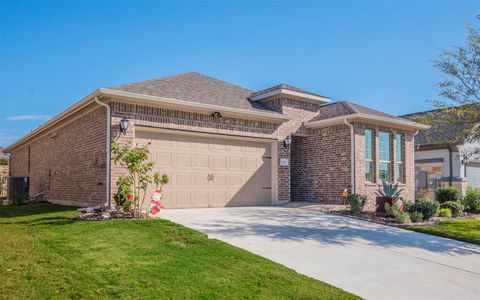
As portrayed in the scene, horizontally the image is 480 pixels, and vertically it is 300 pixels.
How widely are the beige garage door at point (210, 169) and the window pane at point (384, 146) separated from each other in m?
4.74

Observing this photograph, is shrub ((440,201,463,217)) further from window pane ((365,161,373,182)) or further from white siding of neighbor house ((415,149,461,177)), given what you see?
white siding of neighbor house ((415,149,461,177))

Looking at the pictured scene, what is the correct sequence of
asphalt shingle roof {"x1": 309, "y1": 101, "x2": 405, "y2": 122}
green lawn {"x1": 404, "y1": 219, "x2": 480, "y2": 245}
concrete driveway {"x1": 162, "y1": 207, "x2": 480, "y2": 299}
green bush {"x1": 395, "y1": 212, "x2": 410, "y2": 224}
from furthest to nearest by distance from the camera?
1. asphalt shingle roof {"x1": 309, "y1": 101, "x2": 405, "y2": 122}
2. green bush {"x1": 395, "y1": 212, "x2": 410, "y2": 224}
3. green lawn {"x1": 404, "y1": 219, "x2": 480, "y2": 245}
4. concrete driveway {"x1": 162, "y1": 207, "x2": 480, "y2": 299}

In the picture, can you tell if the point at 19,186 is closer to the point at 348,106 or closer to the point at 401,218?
the point at 348,106

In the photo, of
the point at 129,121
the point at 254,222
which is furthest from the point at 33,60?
the point at 254,222

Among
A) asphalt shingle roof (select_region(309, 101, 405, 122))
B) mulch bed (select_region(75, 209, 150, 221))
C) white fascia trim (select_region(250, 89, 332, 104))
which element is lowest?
mulch bed (select_region(75, 209, 150, 221))

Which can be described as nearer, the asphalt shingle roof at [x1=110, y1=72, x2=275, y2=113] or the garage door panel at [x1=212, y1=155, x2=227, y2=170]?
the asphalt shingle roof at [x1=110, y1=72, x2=275, y2=113]

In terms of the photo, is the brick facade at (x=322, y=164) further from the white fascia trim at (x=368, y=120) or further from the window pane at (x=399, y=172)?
the window pane at (x=399, y=172)

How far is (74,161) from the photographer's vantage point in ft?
45.1

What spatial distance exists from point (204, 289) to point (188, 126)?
822cm

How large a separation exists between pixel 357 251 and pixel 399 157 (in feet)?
34.2

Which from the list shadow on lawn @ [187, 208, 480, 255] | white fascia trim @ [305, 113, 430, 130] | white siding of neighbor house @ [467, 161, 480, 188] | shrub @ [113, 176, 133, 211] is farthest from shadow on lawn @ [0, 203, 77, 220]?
white siding of neighbor house @ [467, 161, 480, 188]

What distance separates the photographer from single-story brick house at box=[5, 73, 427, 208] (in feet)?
38.7

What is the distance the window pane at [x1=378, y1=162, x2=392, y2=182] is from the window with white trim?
1.85ft

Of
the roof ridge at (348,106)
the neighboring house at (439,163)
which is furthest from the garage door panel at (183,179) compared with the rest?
the neighboring house at (439,163)
